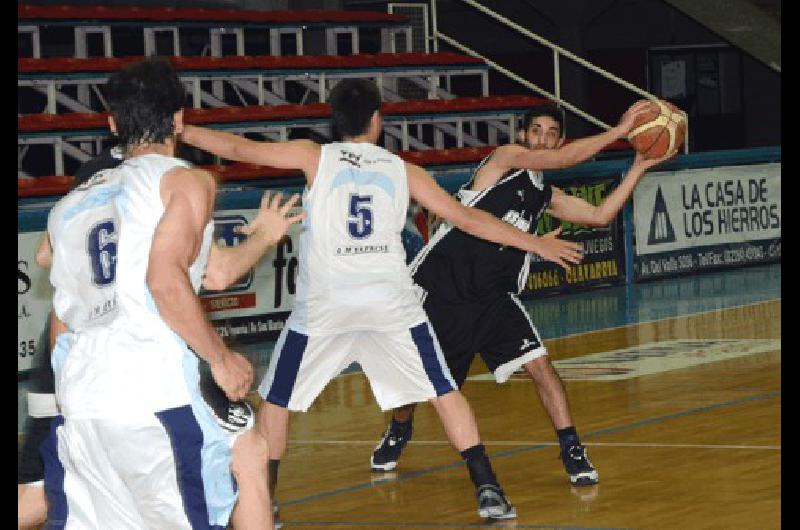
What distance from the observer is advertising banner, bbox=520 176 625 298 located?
19312 mm

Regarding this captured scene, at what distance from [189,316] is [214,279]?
50cm

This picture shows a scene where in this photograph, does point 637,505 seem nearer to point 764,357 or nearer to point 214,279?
point 214,279

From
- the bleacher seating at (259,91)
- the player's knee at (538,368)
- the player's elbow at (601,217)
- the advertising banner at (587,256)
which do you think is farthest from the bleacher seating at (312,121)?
the player's elbow at (601,217)

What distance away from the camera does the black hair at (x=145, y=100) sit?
17.8ft

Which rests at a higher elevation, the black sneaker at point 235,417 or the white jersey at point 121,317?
the white jersey at point 121,317

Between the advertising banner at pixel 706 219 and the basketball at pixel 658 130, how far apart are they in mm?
10815

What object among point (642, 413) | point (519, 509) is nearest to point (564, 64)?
point (642, 413)

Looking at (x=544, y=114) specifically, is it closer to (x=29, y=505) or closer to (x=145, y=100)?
(x=29, y=505)

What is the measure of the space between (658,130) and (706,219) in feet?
40.4

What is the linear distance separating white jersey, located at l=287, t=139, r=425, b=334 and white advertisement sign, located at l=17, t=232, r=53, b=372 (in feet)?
18.5

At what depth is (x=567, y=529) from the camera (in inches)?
316

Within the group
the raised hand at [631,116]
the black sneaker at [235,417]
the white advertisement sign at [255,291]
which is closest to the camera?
the black sneaker at [235,417]

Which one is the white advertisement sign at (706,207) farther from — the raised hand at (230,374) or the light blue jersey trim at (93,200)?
the light blue jersey trim at (93,200)

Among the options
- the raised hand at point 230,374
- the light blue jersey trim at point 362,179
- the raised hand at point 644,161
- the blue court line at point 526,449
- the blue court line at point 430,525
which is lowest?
the blue court line at point 430,525
